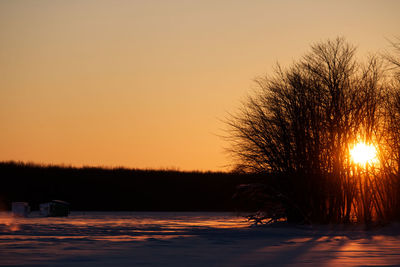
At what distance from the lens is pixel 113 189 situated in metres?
52.9

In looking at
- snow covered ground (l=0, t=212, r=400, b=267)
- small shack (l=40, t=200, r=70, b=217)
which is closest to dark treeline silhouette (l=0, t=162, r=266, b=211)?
small shack (l=40, t=200, r=70, b=217)

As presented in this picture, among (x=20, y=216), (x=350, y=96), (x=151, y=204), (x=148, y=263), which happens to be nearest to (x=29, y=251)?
(x=148, y=263)

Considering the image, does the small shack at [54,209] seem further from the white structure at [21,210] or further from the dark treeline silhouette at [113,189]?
the dark treeline silhouette at [113,189]

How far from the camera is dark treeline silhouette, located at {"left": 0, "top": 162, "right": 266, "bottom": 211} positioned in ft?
165

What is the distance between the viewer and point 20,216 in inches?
1377

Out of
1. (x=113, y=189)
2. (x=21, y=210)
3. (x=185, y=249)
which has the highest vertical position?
(x=113, y=189)

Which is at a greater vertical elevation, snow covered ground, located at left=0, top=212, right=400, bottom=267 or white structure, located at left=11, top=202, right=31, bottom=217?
white structure, located at left=11, top=202, right=31, bottom=217

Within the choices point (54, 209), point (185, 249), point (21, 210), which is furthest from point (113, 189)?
point (185, 249)

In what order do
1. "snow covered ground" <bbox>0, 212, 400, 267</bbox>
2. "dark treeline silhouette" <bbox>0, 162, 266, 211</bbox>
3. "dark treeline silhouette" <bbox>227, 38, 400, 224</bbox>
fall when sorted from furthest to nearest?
1. "dark treeline silhouette" <bbox>0, 162, 266, 211</bbox>
2. "dark treeline silhouette" <bbox>227, 38, 400, 224</bbox>
3. "snow covered ground" <bbox>0, 212, 400, 267</bbox>

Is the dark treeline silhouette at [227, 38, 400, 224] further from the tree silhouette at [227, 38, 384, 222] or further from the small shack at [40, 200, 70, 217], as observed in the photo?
the small shack at [40, 200, 70, 217]

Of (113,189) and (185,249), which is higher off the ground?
(113,189)

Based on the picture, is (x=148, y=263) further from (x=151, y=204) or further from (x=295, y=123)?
(x=151, y=204)

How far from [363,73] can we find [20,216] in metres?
19.3

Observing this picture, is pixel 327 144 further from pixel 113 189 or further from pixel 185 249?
pixel 113 189
